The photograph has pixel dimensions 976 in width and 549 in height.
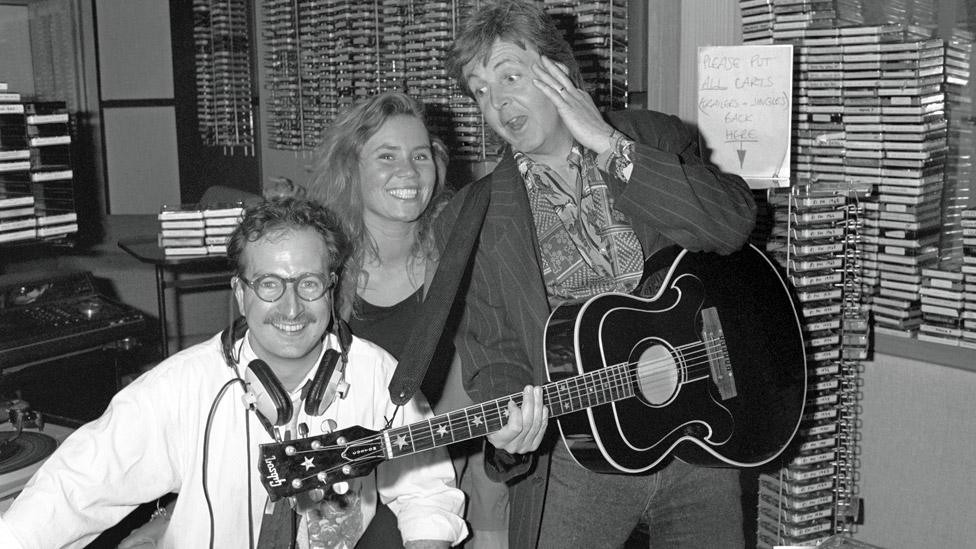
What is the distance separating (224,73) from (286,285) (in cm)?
451

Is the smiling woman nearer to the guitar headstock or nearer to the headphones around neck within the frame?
the headphones around neck

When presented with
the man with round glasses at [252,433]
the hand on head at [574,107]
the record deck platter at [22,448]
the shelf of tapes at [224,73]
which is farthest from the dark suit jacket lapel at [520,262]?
the shelf of tapes at [224,73]

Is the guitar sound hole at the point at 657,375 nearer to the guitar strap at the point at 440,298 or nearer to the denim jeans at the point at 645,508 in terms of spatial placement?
the denim jeans at the point at 645,508

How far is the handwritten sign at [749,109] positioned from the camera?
2.33 m

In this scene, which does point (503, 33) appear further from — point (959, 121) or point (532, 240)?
point (959, 121)

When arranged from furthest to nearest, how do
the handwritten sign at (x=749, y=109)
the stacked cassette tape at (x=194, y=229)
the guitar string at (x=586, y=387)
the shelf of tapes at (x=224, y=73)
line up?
the shelf of tapes at (x=224, y=73)
the stacked cassette tape at (x=194, y=229)
the handwritten sign at (x=749, y=109)
the guitar string at (x=586, y=387)

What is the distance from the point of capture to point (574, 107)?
202 centimetres

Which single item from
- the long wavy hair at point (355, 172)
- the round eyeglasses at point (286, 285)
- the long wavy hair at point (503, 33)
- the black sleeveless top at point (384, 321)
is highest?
the long wavy hair at point (503, 33)

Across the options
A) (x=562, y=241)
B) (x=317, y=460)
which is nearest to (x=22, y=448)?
(x=317, y=460)

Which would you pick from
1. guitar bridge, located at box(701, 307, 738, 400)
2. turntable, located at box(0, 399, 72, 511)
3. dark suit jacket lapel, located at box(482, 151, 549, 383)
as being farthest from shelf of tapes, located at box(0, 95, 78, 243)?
guitar bridge, located at box(701, 307, 738, 400)

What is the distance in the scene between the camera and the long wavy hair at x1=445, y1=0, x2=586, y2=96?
6.84 ft

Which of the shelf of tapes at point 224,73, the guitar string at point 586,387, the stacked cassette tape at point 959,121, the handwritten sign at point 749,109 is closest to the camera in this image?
the guitar string at point 586,387

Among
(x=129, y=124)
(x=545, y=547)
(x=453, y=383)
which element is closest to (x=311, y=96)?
(x=129, y=124)

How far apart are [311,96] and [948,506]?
4058 millimetres
